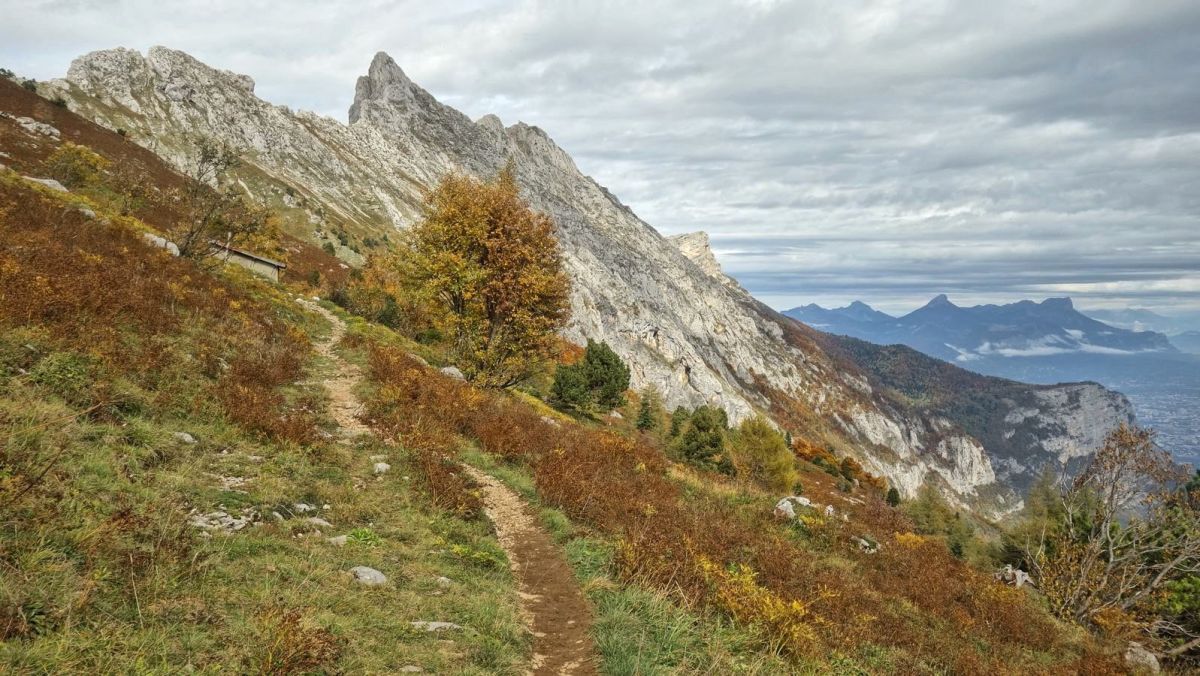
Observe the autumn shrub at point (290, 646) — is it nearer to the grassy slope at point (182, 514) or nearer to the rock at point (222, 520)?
the grassy slope at point (182, 514)

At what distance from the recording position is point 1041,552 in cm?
1756

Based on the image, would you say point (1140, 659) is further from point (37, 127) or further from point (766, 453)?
point (37, 127)

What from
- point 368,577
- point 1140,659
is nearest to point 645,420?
point 1140,659

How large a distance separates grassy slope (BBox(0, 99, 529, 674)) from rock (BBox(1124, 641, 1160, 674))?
1534 cm

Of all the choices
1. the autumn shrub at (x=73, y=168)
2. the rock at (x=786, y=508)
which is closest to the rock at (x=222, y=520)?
the rock at (x=786, y=508)

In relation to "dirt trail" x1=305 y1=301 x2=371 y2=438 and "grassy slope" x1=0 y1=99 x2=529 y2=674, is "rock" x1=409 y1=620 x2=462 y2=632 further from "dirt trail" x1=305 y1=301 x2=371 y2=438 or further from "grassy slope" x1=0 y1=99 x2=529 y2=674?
"dirt trail" x1=305 y1=301 x2=371 y2=438

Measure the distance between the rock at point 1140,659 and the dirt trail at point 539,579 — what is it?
13567 mm

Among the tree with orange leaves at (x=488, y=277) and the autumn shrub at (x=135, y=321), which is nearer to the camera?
the autumn shrub at (x=135, y=321)

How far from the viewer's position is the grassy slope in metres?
4.85

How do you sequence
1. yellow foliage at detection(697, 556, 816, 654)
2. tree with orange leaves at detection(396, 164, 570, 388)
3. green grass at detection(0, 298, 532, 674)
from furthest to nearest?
tree with orange leaves at detection(396, 164, 570, 388), yellow foliage at detection(697, 556, 816, 654), green grass at detection(0, 298, 532, 674)

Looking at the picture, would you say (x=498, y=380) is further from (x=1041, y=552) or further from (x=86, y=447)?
(x=1041, y=552)

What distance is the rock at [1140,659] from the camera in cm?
1286

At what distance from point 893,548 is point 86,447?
18.1 metres

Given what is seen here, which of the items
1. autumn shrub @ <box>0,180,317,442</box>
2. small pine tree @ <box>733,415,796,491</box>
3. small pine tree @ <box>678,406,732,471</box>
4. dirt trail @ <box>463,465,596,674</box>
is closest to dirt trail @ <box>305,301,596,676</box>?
dirt trail @ <box>463,465,596,674</box>
